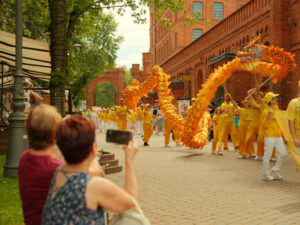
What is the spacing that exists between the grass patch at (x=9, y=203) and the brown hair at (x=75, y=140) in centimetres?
320

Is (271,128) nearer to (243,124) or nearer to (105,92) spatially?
(243,124)

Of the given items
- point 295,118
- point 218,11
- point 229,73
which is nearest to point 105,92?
point 218,11

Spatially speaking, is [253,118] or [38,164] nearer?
[38,164]

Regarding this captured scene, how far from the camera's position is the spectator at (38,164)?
2.50 meters

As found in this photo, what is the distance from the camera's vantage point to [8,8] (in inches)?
601

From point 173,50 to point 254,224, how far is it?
173ft

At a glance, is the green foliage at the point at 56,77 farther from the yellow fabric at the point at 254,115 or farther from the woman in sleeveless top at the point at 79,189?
the woman in sleeveless top at the point at 79,189

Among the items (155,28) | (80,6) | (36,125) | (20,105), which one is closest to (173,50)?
(155,28)

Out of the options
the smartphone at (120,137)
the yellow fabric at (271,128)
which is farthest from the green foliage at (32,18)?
the smartphone at (120,137)

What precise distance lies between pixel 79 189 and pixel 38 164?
55 centimetres

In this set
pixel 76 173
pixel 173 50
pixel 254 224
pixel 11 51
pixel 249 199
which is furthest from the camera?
pixel 173 50

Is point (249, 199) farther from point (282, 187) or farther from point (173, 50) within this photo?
point (173, 50)

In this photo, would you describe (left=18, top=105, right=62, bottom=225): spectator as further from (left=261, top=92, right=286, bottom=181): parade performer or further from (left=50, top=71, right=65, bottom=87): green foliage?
(left=261, top=92, right=286, bottom=181): parade performer

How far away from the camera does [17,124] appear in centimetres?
798
